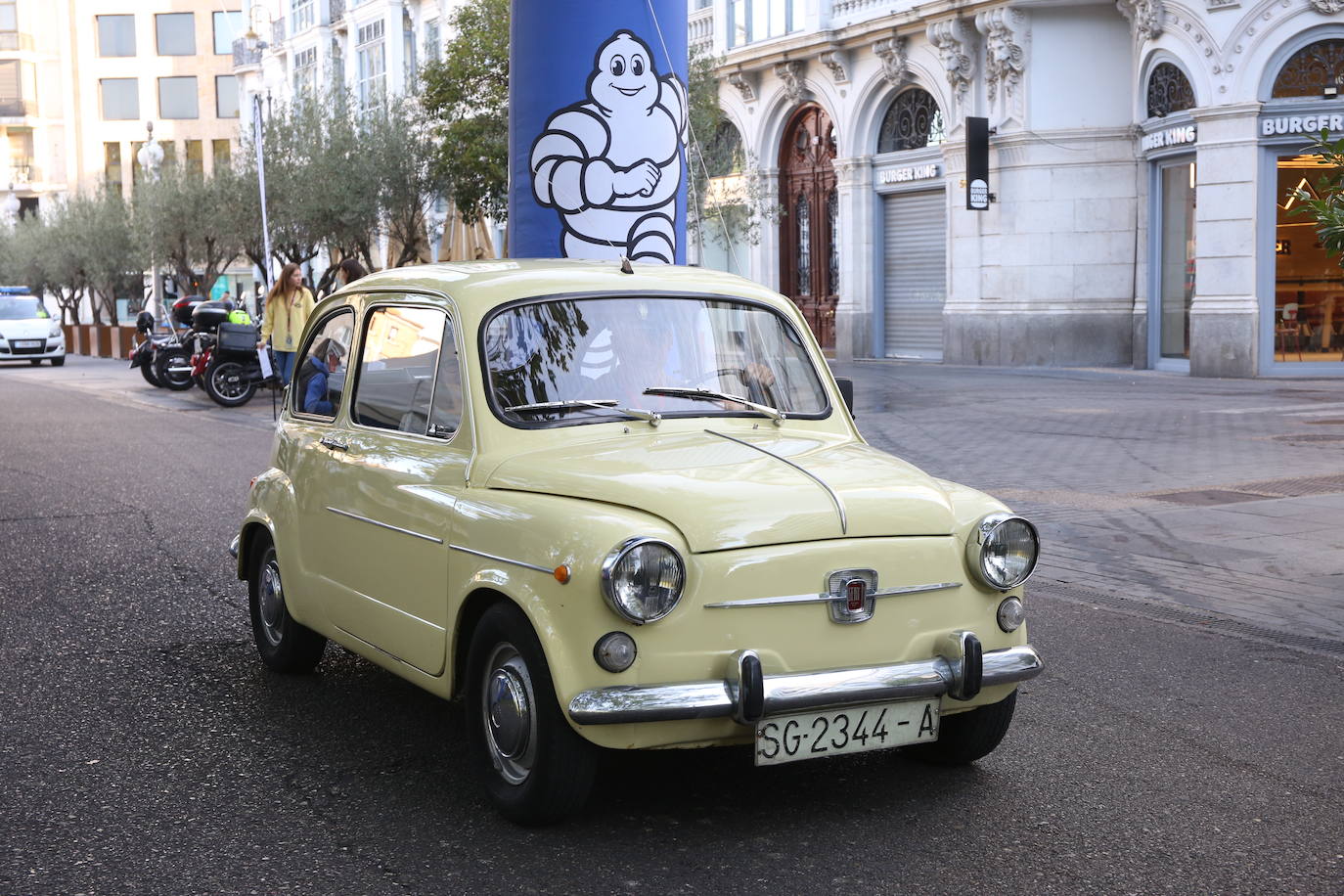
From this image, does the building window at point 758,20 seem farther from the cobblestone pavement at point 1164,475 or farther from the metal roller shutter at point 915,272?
the cobblestone pavement at point 1164,475

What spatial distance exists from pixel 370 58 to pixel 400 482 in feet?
154

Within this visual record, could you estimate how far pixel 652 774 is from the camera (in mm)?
4859

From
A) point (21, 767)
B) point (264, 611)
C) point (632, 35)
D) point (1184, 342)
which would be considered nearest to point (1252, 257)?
point (1184, 342)

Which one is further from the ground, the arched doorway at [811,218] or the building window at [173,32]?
the building window at [173,32]

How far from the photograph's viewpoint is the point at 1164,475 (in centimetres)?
1220

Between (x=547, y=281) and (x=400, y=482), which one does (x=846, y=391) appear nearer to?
(x=547, y=281)

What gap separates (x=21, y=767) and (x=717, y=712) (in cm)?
233

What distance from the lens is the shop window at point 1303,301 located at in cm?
2311

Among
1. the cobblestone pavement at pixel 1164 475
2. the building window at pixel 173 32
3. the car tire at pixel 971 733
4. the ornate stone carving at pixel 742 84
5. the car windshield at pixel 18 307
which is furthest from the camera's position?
the building window at pixel 173 32

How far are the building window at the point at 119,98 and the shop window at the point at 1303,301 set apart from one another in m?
72.4

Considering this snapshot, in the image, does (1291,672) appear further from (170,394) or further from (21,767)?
(170,394)

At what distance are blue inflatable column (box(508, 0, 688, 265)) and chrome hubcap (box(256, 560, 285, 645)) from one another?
4.55 meters

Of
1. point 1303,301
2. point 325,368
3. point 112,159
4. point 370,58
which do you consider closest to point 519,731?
point 325,368

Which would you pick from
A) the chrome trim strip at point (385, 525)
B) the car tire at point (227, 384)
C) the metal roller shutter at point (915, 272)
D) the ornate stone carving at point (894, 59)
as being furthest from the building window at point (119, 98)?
the chrome trim strip at point (385, 525)
